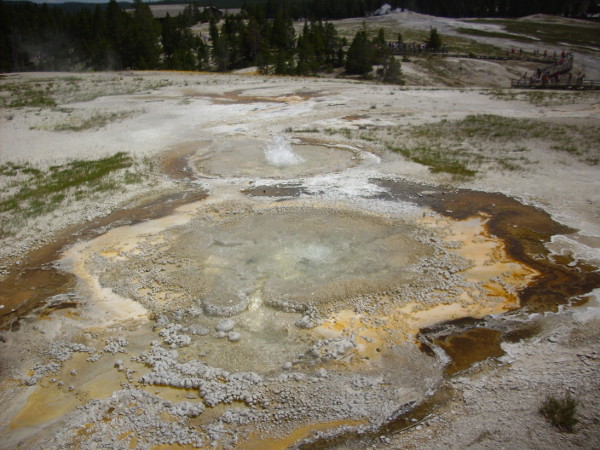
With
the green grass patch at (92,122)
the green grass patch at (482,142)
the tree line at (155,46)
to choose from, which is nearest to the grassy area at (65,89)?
the green grass patch at (92,122)

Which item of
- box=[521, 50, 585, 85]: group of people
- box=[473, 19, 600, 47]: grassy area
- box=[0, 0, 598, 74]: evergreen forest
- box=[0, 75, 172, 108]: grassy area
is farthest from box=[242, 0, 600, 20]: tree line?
box=[0, 75, 172, 108]: grassy area

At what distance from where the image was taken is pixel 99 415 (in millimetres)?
6438

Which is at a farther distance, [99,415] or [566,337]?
[566,337]

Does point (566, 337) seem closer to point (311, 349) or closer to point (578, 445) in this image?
point (578, 445)

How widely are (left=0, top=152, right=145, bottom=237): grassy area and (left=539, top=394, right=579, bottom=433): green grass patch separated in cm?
1330

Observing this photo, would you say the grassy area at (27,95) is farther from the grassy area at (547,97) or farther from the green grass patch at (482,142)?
the grassy area at (547,97)

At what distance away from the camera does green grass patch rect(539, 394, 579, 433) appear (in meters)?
5.91

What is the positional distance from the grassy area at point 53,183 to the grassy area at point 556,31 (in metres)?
76.9

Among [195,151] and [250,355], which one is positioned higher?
[195,151]

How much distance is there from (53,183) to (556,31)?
94.7 metres

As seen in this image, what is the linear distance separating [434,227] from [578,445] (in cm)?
678

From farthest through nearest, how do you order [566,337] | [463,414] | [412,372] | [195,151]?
[195,151] < [566,337] < [412,372] < [463,414]

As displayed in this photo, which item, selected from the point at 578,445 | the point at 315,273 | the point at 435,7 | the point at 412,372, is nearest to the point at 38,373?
the point at 315,273

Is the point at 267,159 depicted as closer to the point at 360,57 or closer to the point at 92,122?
the point at 92,122
